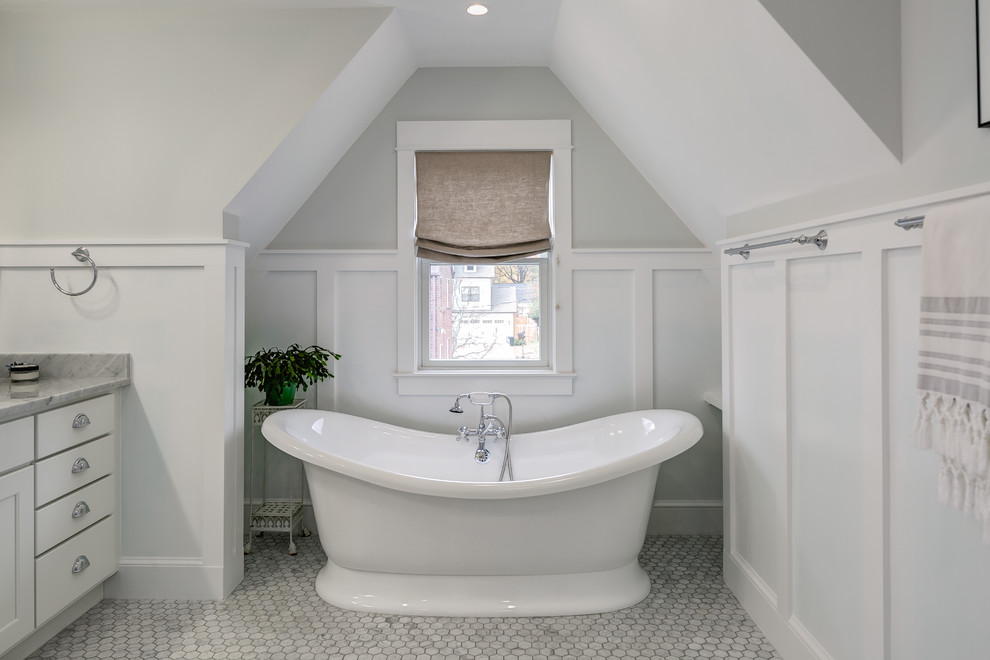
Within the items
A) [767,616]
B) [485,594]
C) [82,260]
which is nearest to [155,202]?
[82,260]

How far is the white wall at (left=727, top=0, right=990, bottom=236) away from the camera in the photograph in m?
1.21

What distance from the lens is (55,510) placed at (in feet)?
6.73

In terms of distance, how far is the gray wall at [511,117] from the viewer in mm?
3141

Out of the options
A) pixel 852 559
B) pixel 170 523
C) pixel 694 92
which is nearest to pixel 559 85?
pixel 694 92

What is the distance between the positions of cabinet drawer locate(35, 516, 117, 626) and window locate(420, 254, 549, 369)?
5.29 ft

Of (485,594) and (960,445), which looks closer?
(960,445)

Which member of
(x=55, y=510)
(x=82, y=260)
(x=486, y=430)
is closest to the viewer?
(x=55, y=510)

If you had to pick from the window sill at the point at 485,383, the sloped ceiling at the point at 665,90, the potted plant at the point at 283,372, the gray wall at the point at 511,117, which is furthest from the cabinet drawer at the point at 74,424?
the window sill at the point at 485,383

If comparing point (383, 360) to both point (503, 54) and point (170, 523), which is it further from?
point (503, 54)

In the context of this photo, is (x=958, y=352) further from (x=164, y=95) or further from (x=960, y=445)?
(x=164, y=95)

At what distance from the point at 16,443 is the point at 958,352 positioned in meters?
2.50

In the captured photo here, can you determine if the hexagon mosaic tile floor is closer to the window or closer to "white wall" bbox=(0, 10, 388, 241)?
the window

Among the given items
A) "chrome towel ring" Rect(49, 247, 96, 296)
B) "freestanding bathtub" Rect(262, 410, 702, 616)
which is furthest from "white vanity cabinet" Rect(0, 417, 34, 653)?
"freestanding bathtub" Rect(262, 410, 702, 616)

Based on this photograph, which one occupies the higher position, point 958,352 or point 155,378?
point 958,352
